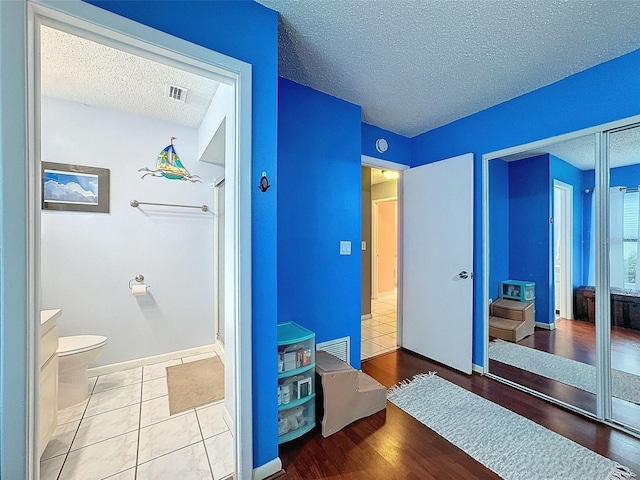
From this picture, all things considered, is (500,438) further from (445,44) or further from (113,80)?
(113,80)

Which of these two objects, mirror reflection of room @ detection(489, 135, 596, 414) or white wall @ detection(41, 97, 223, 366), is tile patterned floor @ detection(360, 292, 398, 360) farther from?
white wall @ detection(41, 97, 223, 366)

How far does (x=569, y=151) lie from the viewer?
2047 millimetres

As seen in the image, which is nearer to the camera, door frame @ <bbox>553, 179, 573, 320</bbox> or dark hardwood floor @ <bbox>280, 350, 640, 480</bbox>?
dark hardwood floor @ <bbox>280, 350, 640, 480</bbox>

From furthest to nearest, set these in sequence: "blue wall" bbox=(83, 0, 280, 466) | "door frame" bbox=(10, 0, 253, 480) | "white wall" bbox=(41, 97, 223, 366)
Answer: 1. "white wall" bbox=(41, 97, 223, 366)
2. "blue wall" bbox=(83, 0, 280, 466)
3. "door frame" bbox=(10, 0, 253, 480)

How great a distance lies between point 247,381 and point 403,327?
7.31 ft

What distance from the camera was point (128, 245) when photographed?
255 cm

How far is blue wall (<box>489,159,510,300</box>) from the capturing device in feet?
8.18

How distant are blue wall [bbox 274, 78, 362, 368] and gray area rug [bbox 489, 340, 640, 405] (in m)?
1.47

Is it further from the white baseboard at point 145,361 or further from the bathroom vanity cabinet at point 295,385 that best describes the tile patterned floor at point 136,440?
the bathroom vanity cabinet at point 295,385

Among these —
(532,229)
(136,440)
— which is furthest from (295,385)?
(532,229)

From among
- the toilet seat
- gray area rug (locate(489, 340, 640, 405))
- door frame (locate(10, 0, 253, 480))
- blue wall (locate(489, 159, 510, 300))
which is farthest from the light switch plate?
the toilet seat

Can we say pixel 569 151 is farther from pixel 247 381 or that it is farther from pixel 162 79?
pixel 162 79

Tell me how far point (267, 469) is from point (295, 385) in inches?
16.3

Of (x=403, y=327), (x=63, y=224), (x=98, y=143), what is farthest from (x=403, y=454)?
(x=98, y=143)
